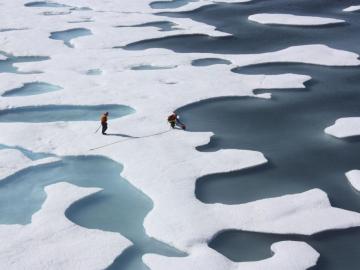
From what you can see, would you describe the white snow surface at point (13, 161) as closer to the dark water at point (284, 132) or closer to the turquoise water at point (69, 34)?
the dark water at point (284, 132)

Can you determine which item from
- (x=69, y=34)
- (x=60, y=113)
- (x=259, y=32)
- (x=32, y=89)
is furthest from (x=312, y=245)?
(x=69, y=34)

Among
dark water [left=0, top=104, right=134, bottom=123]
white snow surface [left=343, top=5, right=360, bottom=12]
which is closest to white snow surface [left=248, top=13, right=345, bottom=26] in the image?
white snow surface [left=343, top=5, right=360, bottom=12]

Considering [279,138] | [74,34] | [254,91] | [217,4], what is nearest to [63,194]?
[279,138]

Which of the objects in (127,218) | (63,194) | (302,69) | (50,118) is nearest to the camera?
(127,218)

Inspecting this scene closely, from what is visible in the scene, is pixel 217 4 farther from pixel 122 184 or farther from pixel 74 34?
pixel 122 184

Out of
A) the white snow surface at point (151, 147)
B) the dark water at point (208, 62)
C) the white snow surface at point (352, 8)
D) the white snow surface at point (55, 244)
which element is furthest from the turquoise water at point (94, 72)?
the white snow surface at point (352, 8)

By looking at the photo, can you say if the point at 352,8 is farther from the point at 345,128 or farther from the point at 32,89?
the point at 32,89

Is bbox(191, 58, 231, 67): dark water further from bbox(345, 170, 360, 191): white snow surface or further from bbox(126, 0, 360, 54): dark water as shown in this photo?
bbox(345, 170, 360, 191): white snow surface
